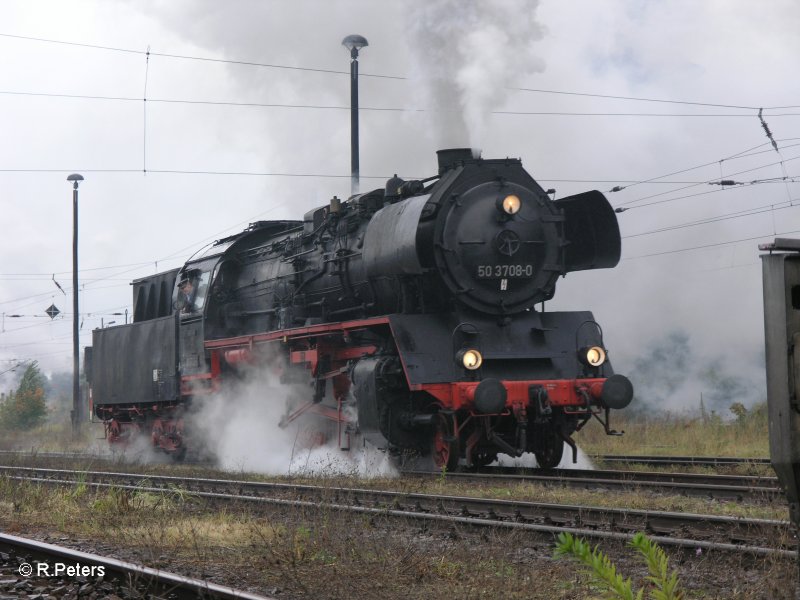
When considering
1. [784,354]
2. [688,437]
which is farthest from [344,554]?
[688,437]

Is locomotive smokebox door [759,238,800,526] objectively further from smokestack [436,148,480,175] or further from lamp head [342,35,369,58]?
lamp head [342,35,369,58]

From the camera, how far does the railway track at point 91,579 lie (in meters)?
4.72

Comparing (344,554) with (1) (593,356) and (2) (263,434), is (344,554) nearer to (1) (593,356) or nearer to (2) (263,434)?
(1) (593,356)

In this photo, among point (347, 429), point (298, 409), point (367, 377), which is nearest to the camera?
point (367, 377)

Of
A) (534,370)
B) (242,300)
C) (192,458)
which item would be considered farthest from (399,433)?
(192,458)

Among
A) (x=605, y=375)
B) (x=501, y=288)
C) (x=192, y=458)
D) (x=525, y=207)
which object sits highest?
(x=525, y=207)

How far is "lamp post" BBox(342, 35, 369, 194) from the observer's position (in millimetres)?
17406

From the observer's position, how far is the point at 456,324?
1065cm

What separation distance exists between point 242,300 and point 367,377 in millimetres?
5242

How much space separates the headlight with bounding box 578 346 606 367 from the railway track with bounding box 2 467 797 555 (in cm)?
317

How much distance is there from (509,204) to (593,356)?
1.83 metres

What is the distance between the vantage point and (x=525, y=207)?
1086 cm

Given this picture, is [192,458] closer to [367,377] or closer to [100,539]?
[367,377]

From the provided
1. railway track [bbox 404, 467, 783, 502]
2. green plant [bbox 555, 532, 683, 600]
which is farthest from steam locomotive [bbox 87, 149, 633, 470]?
green plant [bbox 555, 532, 683, 600]
